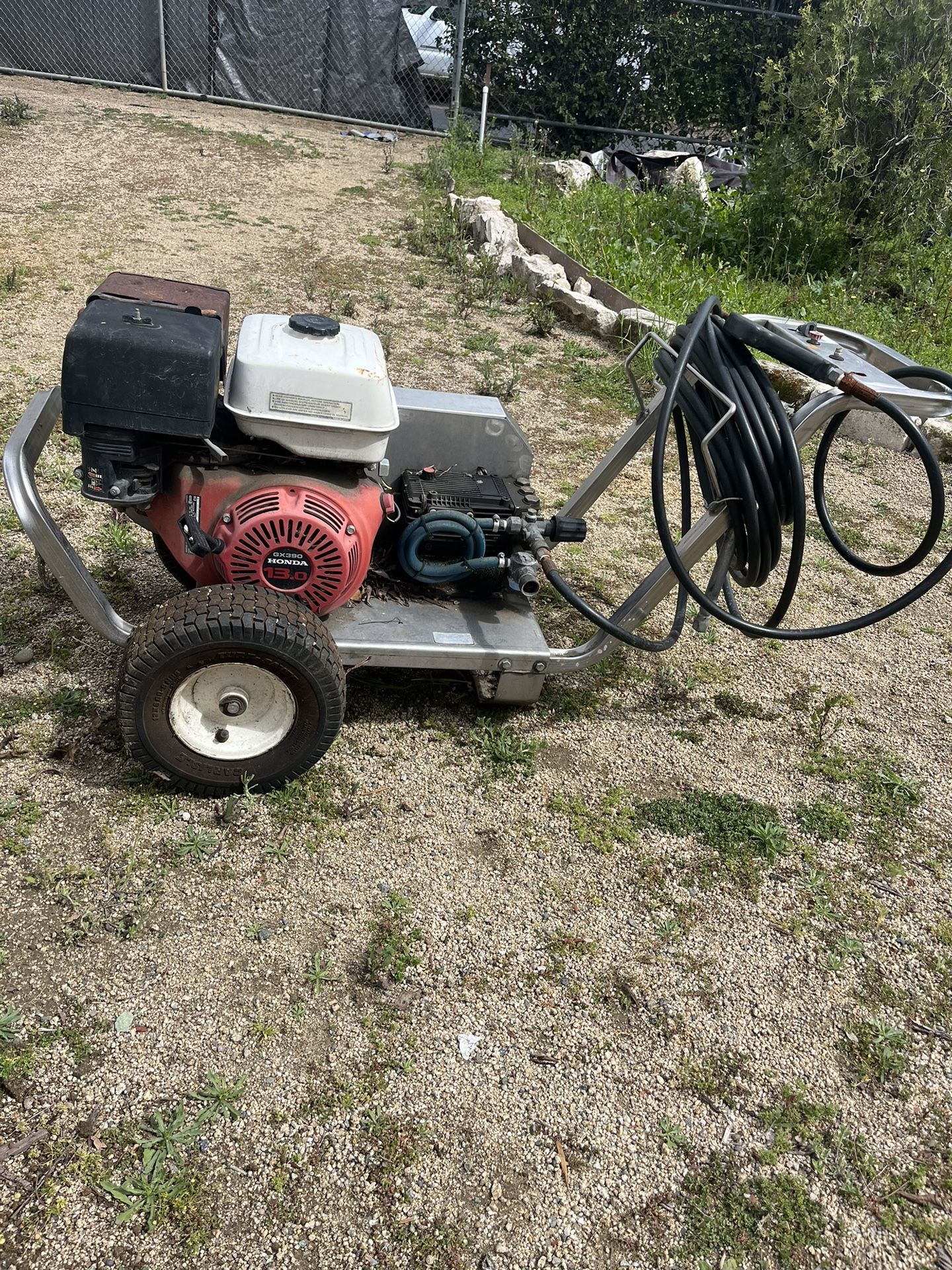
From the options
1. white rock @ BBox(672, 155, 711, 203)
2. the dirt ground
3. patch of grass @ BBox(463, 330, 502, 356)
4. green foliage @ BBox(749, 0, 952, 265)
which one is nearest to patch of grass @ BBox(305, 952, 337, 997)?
the dirt ground

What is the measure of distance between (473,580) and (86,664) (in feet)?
4.09

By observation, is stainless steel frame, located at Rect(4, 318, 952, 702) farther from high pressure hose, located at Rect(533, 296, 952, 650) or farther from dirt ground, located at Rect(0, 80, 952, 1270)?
dirt ground, located at Rect(0, 80, 952, 1270)

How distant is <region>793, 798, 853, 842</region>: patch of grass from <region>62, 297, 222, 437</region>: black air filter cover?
2055mm

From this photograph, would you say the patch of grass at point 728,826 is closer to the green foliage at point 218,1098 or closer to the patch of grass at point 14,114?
the green foliage at point 218,1098

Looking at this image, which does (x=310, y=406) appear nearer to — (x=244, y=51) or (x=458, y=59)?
(x=458, y=59)

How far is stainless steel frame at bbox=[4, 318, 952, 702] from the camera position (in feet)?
7.95

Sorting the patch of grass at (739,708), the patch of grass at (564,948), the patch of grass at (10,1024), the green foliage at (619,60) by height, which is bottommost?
the patch of grass at (739,708)

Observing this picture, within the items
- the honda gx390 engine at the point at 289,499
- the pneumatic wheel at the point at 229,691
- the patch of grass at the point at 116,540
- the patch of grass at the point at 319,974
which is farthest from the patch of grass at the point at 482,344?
the patch of grass at the point at 319,974

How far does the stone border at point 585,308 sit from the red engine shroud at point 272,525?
2.62 m

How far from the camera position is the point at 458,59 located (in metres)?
11.5

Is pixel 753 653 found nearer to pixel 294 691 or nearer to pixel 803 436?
pixel 803 436

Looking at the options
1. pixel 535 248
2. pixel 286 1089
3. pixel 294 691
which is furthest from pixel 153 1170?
pixel 535 248

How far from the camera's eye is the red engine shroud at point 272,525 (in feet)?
8.05

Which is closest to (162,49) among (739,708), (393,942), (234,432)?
(234,432)
